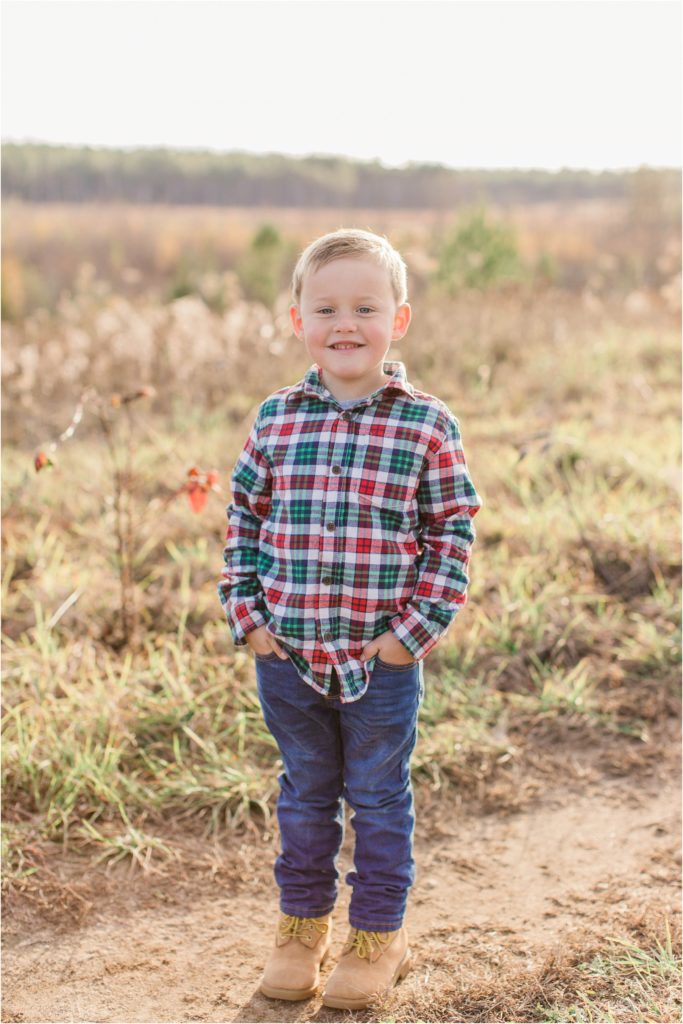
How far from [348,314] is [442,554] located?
0.61 metres

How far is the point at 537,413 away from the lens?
7.08 m

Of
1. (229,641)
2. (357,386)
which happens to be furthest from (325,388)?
(229,641)

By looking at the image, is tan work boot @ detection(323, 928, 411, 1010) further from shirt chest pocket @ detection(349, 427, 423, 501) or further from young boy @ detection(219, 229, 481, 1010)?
shirt chest pocket @ detection(349, 427, 423, 501)

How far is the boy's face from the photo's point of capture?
2254 millimetres

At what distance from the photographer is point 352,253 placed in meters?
2.26

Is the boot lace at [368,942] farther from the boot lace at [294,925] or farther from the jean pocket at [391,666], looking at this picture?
the jean pocket at [391,666]

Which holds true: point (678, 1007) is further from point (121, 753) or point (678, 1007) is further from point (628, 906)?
point (121, 753)

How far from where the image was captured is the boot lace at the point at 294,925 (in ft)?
8.25

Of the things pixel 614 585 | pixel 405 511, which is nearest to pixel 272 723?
pixel 405 511

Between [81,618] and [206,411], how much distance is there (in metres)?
3.44

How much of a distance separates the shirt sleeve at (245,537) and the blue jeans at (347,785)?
0.46 ft

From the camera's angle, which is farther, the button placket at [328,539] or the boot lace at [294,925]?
the boot lace at [294,925]

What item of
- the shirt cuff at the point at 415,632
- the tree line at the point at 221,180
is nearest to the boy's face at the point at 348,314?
the shirt cuff at the point at 415,632

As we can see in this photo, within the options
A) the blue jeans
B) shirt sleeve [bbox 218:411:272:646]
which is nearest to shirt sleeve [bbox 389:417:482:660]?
the blue jeans
